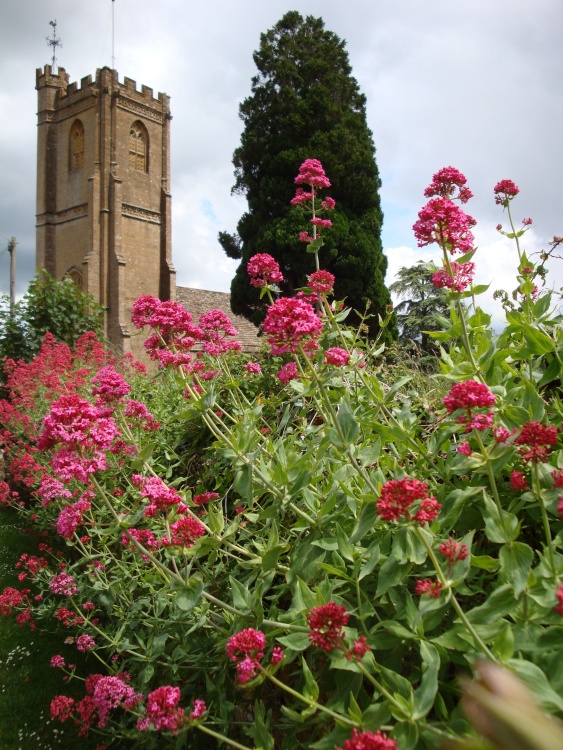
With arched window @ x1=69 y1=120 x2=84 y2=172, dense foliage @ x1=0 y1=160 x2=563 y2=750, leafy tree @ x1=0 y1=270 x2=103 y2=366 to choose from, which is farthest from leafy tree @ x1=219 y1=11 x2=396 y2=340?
arched window @ x1=69 y1=120 x2=84 y2=172

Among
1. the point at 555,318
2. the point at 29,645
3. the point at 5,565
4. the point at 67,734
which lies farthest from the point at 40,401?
the point at 555,318

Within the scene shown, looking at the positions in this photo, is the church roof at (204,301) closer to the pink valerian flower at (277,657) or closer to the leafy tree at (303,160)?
the leafy tree at (303,160)

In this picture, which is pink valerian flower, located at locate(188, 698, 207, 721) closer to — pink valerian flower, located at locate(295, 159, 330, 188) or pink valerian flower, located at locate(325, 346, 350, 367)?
pink valerian flower, located at locate(325, 346, 350, 367)

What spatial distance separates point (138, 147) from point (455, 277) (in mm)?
36627

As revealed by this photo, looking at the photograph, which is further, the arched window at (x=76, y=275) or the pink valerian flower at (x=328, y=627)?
the arched window at (x=76, y=275)

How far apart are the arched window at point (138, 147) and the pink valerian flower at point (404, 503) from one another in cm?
3653

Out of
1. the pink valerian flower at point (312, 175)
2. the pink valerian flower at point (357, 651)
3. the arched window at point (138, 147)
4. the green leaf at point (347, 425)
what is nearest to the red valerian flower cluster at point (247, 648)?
the pink valerian flower at point (357, 651)

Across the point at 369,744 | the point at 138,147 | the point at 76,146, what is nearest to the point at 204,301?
the point at 138,147

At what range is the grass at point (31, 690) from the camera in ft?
10.3

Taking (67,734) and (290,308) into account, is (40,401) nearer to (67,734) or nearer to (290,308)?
(67,734)

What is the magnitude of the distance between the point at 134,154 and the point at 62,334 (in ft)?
79.4

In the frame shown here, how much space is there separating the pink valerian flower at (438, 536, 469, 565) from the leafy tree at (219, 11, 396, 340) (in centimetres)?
1552

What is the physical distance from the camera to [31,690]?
144 inches

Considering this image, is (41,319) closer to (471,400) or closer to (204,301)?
(471,400)
